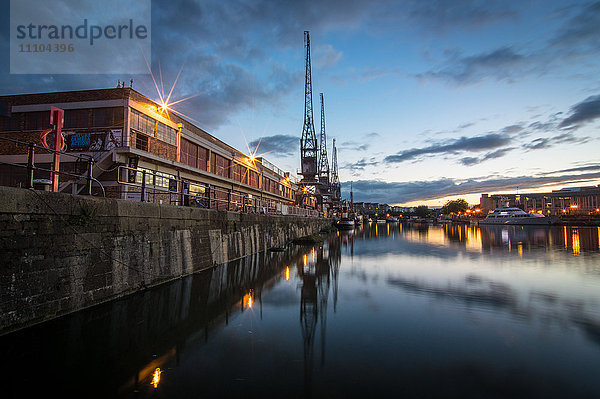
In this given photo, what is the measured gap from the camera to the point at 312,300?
946 cm

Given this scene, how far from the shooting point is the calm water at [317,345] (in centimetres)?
432

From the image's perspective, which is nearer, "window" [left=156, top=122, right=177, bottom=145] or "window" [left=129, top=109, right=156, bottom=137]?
"window" [left=129, top=109, right=156, bottom=137]

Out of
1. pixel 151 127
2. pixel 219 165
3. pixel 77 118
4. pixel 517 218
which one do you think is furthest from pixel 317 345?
pixel 517 218

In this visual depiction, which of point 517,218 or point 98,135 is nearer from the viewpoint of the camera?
point 98,135

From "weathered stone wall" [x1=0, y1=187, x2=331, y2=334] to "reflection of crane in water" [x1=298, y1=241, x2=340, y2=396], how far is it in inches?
188

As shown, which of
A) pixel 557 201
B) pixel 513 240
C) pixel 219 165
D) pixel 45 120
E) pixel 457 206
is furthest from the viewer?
pixel 457 206

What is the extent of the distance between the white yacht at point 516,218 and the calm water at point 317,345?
296 feet

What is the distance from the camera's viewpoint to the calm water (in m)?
4.32

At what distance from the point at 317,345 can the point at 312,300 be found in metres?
3.56

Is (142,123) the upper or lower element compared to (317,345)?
upper

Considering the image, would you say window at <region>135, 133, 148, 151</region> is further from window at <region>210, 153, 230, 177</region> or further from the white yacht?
the white yacht

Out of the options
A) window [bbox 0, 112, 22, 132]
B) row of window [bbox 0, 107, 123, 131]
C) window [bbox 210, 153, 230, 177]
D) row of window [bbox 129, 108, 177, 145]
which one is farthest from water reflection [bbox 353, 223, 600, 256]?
window [bbox 0, 112, 22, 132]

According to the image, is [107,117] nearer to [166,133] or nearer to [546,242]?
[166,133]

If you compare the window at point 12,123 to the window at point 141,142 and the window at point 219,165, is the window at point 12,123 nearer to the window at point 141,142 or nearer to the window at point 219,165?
the window at point 141,142
